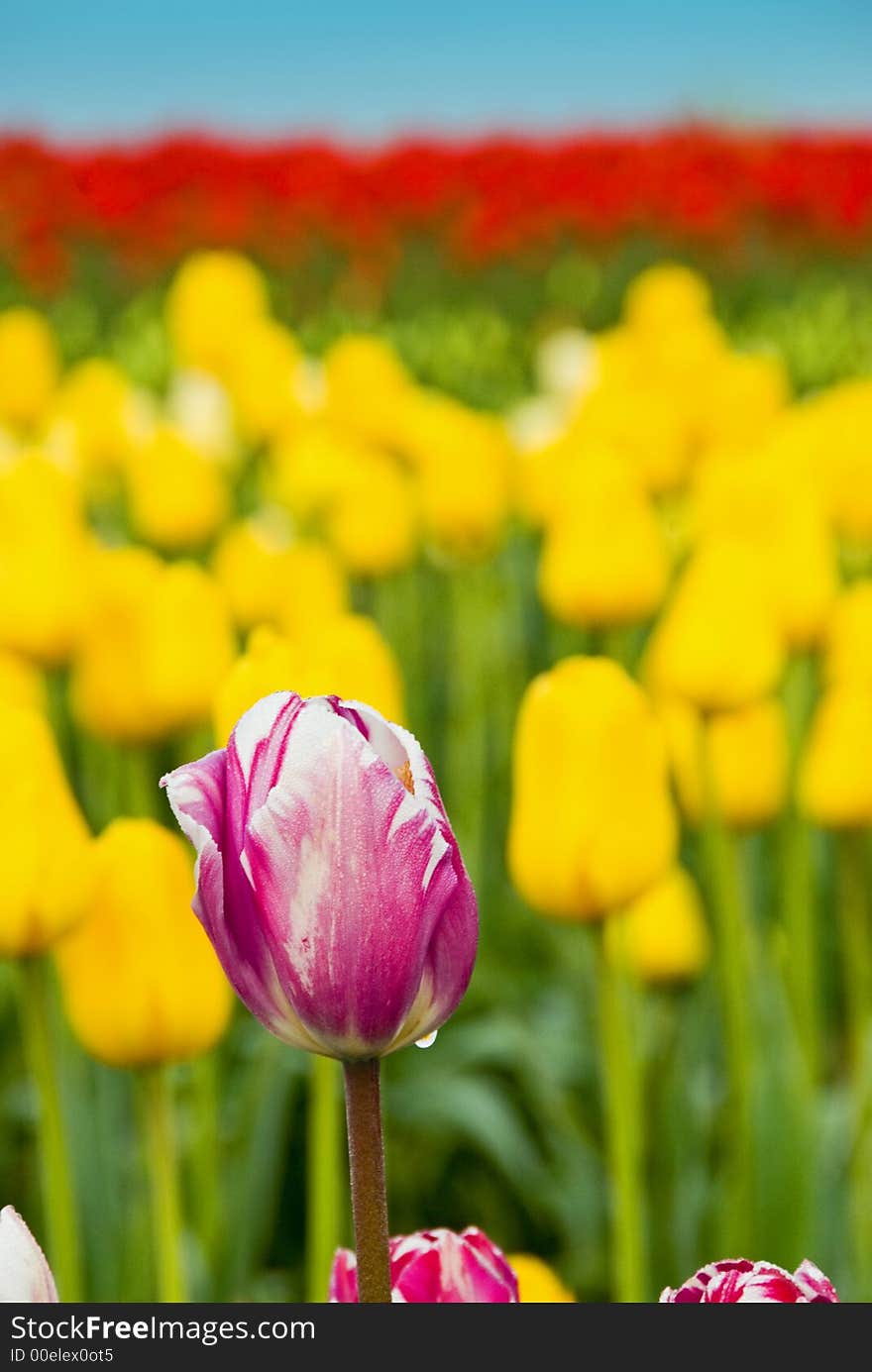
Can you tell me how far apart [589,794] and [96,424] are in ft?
3.59

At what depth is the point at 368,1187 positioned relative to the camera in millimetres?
320

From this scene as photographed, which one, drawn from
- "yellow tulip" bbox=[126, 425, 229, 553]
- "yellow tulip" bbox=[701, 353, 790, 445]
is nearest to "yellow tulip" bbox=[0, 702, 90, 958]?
"yellow tulip" bbox=[126, 425, 229, 553]

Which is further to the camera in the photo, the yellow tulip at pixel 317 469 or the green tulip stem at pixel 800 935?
the yellow tulip at pixel 317 469

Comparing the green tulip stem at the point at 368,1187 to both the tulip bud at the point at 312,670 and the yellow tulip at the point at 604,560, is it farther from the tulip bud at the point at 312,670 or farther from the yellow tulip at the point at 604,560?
the yellow tulip at the point at 604,560

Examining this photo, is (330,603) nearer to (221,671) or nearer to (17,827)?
(221,671)

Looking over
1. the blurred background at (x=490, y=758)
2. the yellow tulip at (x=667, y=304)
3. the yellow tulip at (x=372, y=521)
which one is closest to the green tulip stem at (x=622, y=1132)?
the blurred background at (x=490, y=758)

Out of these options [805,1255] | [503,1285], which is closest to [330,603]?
[805,1255]

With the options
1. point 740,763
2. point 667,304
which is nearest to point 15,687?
point 740,763

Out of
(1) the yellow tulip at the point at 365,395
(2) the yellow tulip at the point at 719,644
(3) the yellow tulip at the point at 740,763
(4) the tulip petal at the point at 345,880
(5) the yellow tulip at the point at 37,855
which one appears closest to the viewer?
(4) the tulip petal at the point at 345,880

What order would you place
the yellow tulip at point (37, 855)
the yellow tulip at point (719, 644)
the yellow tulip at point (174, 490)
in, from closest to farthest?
the yellow tulip at point (37, 855)
the yellow tulip at point (719, 644)
the yellow tulip at point (174, 490)

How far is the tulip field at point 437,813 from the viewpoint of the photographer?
33 centimetres

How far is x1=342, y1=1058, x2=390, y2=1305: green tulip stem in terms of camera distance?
319 millimetres

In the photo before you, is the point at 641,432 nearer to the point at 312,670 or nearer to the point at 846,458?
the point at 846,458

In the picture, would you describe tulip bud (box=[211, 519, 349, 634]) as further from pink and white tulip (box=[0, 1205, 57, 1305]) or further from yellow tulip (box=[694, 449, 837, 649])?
pink and white tulip (box=[0, 1205, 57, 1305])
